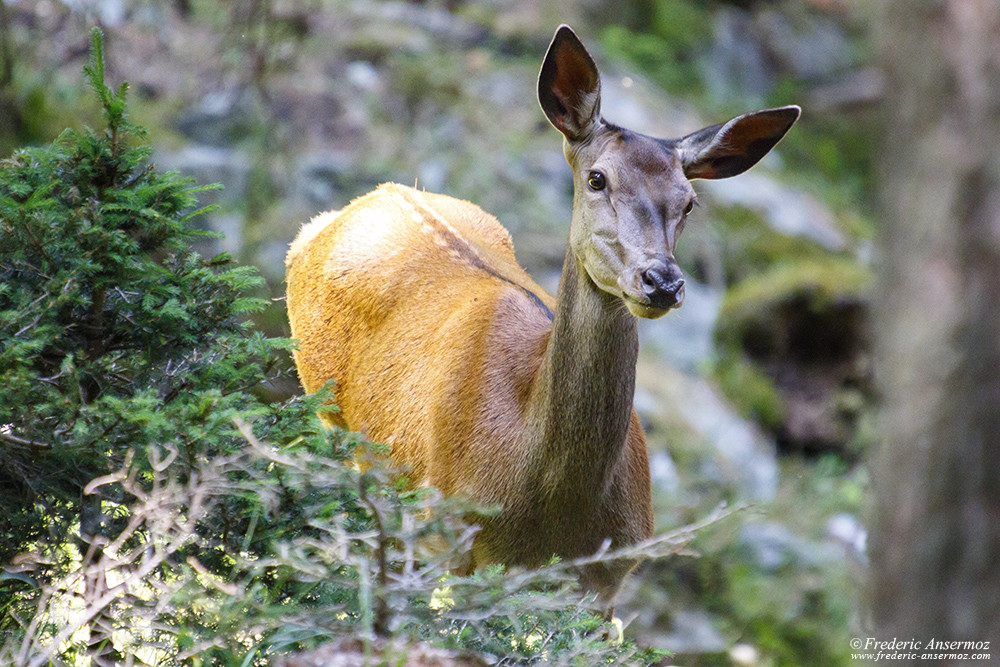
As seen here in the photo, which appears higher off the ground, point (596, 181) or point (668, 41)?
point (668, 41)

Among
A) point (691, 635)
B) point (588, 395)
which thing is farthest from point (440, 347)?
point (691, 635)

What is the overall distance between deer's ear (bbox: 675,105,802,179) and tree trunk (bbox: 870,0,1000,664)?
137 centimetres

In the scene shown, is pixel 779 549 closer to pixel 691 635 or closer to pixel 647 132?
pixel 691 635

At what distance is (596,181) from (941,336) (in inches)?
67.2

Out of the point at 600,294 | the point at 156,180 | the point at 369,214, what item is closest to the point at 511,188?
the point at 369,214

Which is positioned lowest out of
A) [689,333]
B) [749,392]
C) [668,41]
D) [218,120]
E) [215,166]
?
[749,392]

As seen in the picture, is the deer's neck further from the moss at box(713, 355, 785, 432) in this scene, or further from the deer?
the moss at box(713, 355, 785, 432)

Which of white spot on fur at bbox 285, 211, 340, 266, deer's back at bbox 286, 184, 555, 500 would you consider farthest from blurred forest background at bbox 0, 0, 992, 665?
deer's back at bbox 286, 184, 555, 500

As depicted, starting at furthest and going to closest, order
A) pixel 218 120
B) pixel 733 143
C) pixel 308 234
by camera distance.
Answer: pixel 218 120 < pixel 308 234 < pixel 733 143

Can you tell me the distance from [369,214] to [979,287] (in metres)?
3.93

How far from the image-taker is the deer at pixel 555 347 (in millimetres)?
3986

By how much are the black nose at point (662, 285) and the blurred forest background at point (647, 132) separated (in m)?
3.70

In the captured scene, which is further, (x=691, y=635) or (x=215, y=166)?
(x=215, y=166)

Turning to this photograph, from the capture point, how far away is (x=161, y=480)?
300 centimetres
